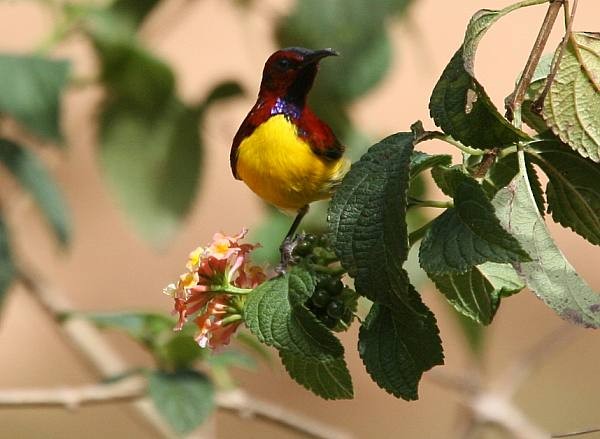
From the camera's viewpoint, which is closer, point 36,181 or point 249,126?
point 249,126

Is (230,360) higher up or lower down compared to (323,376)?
lower down

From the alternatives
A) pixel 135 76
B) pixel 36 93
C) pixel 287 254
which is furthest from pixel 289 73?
pixel 135 76

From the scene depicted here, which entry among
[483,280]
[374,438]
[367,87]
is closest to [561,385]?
[374,438]

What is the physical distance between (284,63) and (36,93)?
0.55 m

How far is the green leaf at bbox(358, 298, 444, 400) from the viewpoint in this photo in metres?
0.39

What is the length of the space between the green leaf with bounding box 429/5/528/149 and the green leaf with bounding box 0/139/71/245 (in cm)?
71

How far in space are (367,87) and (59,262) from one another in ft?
3.26

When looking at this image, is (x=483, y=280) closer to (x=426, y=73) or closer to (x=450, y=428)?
(x=426, y=73)

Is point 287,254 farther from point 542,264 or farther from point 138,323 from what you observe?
point 138,323

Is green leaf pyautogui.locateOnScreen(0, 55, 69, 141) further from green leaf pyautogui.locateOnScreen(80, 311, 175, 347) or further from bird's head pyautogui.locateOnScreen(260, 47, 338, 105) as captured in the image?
bird's head pyautogui.locateOnScreen(260, 47, 338, 105)

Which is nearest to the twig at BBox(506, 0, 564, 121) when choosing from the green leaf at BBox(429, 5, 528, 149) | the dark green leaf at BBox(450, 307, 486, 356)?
the green leaf at BBox(429, 5, 528, 149)

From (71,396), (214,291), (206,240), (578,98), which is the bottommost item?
(206,240)

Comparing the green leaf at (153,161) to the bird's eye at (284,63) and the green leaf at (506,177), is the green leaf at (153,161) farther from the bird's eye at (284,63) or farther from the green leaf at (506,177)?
the green leaf at (506,177)

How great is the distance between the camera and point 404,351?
0.39 meters
